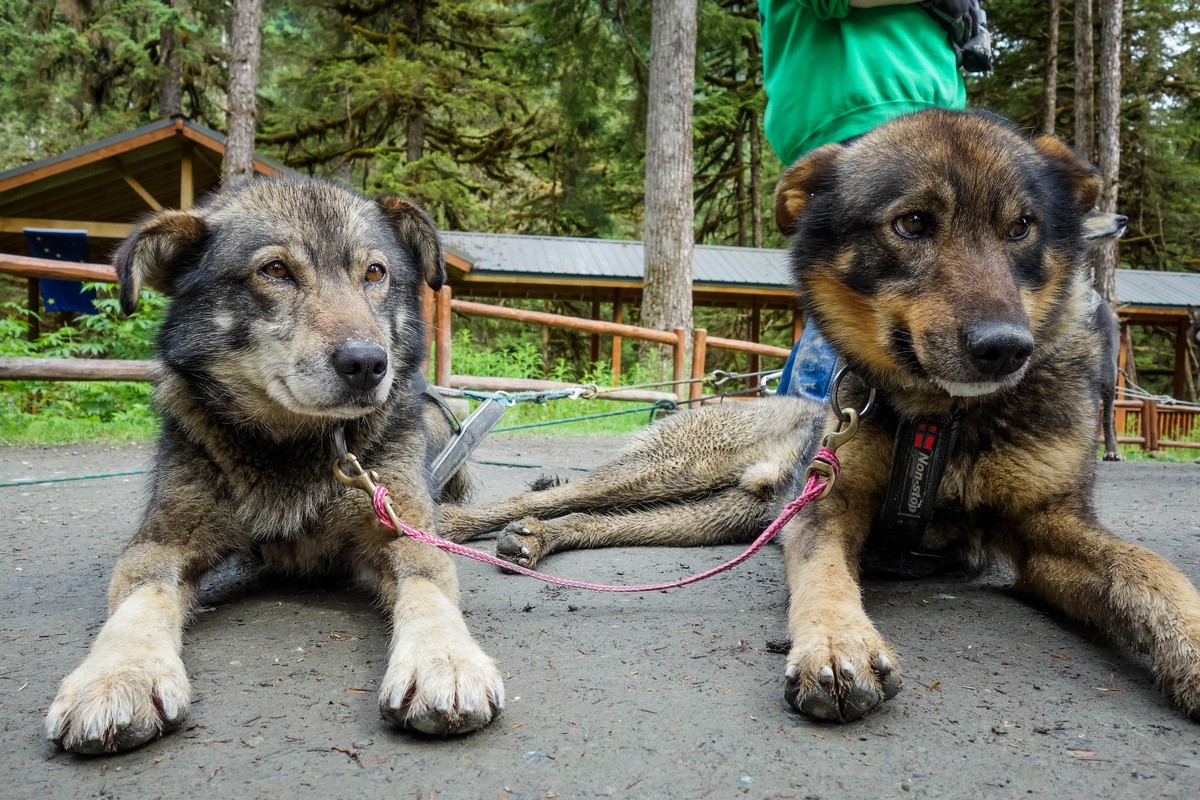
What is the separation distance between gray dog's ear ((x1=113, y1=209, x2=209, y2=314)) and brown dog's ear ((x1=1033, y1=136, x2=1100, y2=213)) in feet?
10.3

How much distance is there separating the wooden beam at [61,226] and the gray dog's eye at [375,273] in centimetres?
1464

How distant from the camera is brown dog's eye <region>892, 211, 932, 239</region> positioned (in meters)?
2.57

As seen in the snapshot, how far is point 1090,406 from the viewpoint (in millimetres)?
2818

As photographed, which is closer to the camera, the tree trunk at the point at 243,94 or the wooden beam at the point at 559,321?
the wooden beam at the point at 559,321

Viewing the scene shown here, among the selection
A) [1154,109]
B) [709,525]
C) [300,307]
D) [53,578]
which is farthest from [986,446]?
[1154,109]

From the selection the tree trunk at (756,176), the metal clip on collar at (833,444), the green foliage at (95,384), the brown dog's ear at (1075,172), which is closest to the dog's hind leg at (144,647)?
the metal clip on collar at (833,444)

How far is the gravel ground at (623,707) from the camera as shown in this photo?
1.63 m

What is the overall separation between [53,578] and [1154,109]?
29729mm

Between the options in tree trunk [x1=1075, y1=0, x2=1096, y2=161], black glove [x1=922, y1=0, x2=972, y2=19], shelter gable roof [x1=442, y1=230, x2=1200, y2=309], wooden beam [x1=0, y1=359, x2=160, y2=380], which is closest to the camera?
black glove [x1=922, y1=0, x2=972, y2=19]

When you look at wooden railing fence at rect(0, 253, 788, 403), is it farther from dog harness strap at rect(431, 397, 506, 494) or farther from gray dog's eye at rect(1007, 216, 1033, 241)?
gray dog's eye at rect(1007, 216, 1033, 241)

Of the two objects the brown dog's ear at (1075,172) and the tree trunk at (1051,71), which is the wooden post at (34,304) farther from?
the tree trunk at (1051,71)

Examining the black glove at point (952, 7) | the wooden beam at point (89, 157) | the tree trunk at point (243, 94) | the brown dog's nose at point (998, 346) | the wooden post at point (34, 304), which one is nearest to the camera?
the brown dog's nose at point (998, 346)

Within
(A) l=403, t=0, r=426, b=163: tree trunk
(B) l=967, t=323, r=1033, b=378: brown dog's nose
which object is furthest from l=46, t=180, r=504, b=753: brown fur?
(A) l=403, t=0, r=426, b=163: tree trunk

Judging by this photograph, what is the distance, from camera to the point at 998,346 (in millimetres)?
2219
